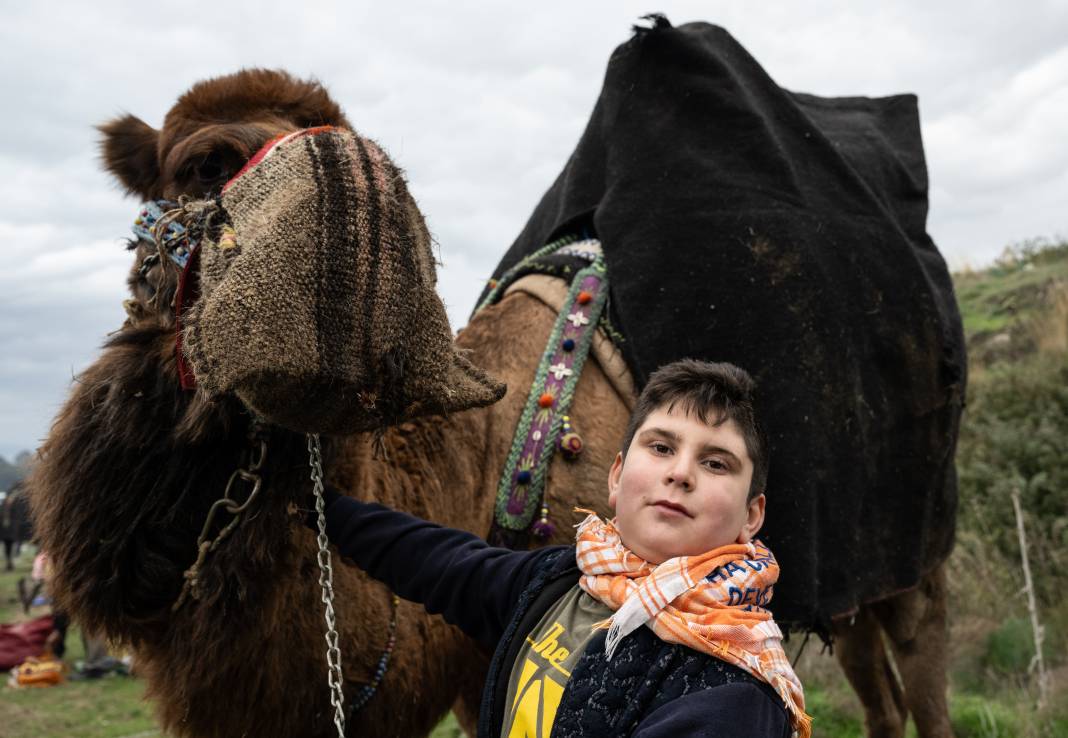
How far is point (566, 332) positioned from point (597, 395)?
0.72 feet

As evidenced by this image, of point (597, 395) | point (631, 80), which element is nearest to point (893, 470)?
point (597, 395)

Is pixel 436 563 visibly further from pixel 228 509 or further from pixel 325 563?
pixel 228 509

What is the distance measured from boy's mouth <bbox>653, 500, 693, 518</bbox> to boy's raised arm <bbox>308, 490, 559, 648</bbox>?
0.38 m

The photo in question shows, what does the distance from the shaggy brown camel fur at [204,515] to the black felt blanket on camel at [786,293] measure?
37.9 inches

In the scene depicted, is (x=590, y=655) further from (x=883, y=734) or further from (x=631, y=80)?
(x=883, y=734)

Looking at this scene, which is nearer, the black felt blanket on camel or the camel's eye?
the camel's eye

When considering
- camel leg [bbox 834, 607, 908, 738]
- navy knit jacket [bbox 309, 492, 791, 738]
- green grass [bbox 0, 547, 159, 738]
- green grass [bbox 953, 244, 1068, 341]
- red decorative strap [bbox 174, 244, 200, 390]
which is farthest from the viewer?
green grass [bbox 953, 244, 1068, 341]

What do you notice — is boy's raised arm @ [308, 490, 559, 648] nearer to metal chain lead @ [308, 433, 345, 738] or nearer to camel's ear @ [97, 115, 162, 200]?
metal chain lead @ [308, 433, 345, 738]

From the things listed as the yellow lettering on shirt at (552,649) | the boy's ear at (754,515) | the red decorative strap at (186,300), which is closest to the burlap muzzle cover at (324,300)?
the red decorative strap at (186,300)

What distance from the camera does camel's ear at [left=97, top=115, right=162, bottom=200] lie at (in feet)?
7.97

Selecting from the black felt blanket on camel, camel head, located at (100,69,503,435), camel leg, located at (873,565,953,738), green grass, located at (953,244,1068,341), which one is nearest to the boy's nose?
camel head, located at (100,69,503,435)

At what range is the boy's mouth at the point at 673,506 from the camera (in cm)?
165

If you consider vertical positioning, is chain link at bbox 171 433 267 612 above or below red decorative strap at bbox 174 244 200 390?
below

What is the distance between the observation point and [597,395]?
2.86 m
